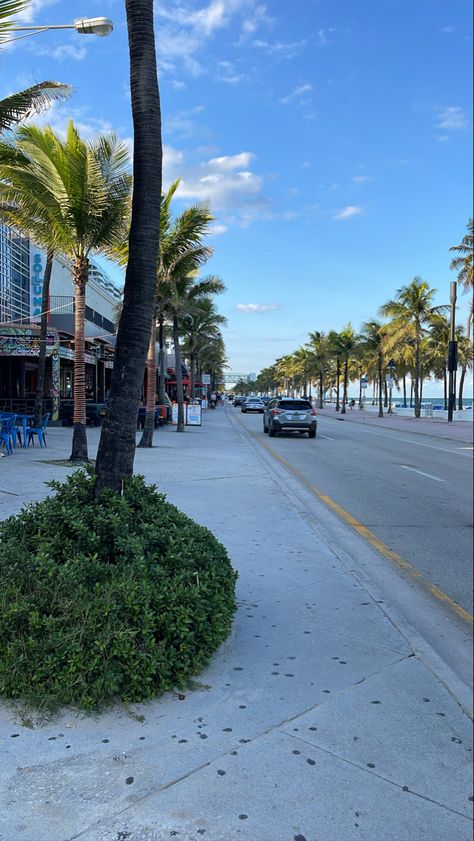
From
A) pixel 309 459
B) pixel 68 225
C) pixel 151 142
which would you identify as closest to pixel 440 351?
pixel 309 459

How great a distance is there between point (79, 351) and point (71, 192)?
10.3ft

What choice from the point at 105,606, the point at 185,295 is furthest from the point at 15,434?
the point at 105,606

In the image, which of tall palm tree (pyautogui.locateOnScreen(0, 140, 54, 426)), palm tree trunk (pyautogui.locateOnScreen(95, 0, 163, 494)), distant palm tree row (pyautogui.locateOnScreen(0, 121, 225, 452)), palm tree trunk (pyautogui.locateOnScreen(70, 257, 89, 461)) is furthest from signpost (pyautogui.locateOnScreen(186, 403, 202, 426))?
palm tree trunk (pyautogui.locateOnScreen(95, 0, 163, 494))

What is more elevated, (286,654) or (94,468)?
(94,468)

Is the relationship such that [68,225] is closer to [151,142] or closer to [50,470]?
[50,470]

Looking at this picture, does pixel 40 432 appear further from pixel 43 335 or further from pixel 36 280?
pixel 36 280

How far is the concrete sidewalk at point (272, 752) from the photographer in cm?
226

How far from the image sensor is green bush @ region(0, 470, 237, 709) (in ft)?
10.1

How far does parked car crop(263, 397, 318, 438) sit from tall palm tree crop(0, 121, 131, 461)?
36.9ft

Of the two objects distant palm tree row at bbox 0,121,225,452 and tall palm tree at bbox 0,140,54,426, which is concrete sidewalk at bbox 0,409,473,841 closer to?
distant palm tree row at bbox 0,121,225,452

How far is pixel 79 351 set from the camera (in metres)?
12.8

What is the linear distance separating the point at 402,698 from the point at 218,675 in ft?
3.33

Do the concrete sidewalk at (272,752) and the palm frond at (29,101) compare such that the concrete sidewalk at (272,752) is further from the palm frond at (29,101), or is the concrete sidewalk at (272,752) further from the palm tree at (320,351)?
the palm tree at (320,351)

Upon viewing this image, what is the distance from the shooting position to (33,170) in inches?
456
